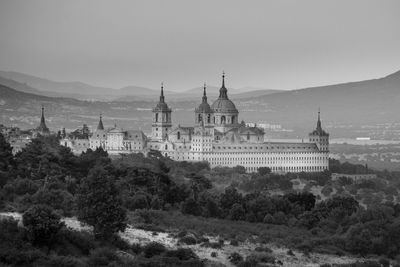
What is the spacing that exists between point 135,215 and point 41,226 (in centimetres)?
1442

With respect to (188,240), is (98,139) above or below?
above

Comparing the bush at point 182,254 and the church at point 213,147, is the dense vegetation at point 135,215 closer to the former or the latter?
the bush at point 182,254

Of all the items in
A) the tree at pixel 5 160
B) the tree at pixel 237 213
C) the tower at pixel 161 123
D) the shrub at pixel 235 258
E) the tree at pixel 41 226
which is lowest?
the shrub at pixel 235 258

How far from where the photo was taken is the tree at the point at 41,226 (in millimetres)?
49094

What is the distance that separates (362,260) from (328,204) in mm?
19052

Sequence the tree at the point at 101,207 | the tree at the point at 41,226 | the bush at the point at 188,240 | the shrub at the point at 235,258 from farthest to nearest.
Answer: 1. the bush at the point at 188,240
2. the tree at the point at 101,207
3. the shrub at the point at 235,258
4. the tree at the point at 41,226

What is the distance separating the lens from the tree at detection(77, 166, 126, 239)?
5262 centimetres

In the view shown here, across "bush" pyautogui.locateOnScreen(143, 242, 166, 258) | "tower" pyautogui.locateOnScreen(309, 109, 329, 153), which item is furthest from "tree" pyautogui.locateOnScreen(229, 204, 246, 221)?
"tower" pyautogui.locateOnScreen(309, 109, 329, 153)

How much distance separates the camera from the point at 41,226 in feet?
161

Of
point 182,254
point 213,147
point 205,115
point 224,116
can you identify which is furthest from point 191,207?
point 224,116

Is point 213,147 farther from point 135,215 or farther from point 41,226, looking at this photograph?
point 41,226

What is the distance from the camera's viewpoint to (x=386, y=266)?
5491cm

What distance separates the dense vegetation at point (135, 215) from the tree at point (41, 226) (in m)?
0.05

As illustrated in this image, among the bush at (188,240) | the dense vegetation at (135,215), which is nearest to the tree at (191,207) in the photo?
the dense vegetation at (135,215)
